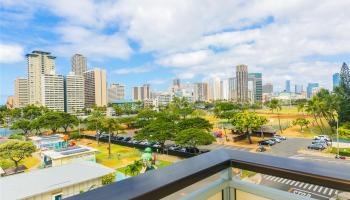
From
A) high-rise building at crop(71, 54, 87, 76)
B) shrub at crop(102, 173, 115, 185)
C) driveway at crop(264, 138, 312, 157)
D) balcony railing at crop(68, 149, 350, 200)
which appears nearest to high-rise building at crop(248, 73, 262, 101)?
high-rise building at crop(71, 54, 87, 76)

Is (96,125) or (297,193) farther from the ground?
(297,193)

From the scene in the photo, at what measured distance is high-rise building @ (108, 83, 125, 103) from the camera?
88062mm

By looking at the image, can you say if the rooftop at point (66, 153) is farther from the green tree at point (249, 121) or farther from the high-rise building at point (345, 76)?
the high-rise building at point (345, 76)

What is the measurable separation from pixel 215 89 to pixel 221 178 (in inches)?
4054

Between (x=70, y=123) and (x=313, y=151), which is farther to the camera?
(x=70, y=123)

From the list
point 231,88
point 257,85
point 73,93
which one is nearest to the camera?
point 73,93

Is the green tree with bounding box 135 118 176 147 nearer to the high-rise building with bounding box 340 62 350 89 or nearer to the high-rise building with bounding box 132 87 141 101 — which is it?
the high-rise building with bounding box 340 62 350 89

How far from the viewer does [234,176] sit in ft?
3.68

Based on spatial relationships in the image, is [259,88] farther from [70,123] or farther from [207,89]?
[70,123]

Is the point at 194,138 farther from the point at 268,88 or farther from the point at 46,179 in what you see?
the point at 268,88

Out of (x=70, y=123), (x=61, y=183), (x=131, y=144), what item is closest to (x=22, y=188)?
(x=61, y=183)

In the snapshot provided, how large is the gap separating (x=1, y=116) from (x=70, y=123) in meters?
17.4

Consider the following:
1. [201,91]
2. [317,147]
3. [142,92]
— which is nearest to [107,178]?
[317,147]

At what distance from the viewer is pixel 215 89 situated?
336ft
